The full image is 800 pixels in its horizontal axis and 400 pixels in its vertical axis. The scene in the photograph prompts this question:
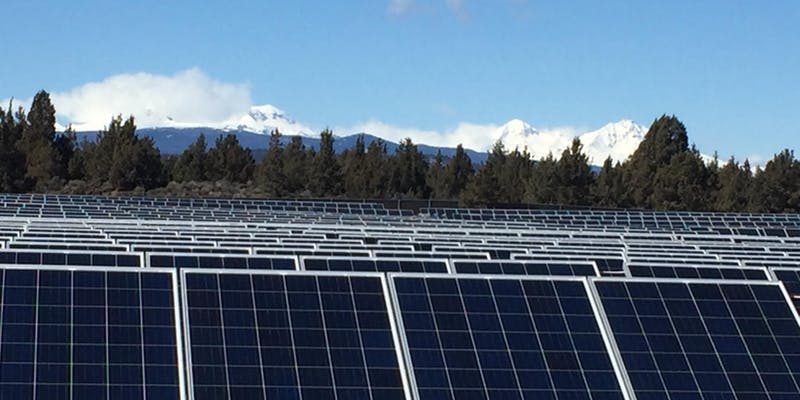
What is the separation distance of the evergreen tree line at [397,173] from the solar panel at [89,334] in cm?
7636

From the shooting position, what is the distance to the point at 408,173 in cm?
11188

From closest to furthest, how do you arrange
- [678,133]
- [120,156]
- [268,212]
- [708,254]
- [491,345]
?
[491,345] → [708,254] → [268,212] → [120,156] → [678,133]

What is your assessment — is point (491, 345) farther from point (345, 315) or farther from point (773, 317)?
point (773, 317)

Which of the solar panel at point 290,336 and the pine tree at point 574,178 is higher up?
the pine tree at point 574,178

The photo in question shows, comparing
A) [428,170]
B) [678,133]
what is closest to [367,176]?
[428,170]

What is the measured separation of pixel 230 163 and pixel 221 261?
294 ft

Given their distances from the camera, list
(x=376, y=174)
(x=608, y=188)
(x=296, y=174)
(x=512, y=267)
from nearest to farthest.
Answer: (x=512, y=267), (x=608, y=188), (x=296, y=174), (x=376, y=174)

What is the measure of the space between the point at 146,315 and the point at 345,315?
10.7 ft

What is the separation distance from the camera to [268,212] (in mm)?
69625

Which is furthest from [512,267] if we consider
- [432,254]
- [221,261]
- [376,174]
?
[376,174]

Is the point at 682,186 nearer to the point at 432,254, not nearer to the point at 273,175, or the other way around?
the point at 273,175

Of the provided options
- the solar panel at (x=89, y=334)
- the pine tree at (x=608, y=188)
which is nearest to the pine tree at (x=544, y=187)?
the pine tree at (x=608, y=188)

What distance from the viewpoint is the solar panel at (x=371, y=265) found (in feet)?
84.5

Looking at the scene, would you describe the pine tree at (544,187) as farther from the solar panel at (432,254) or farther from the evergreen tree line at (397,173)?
the solar panel at (432,254)
